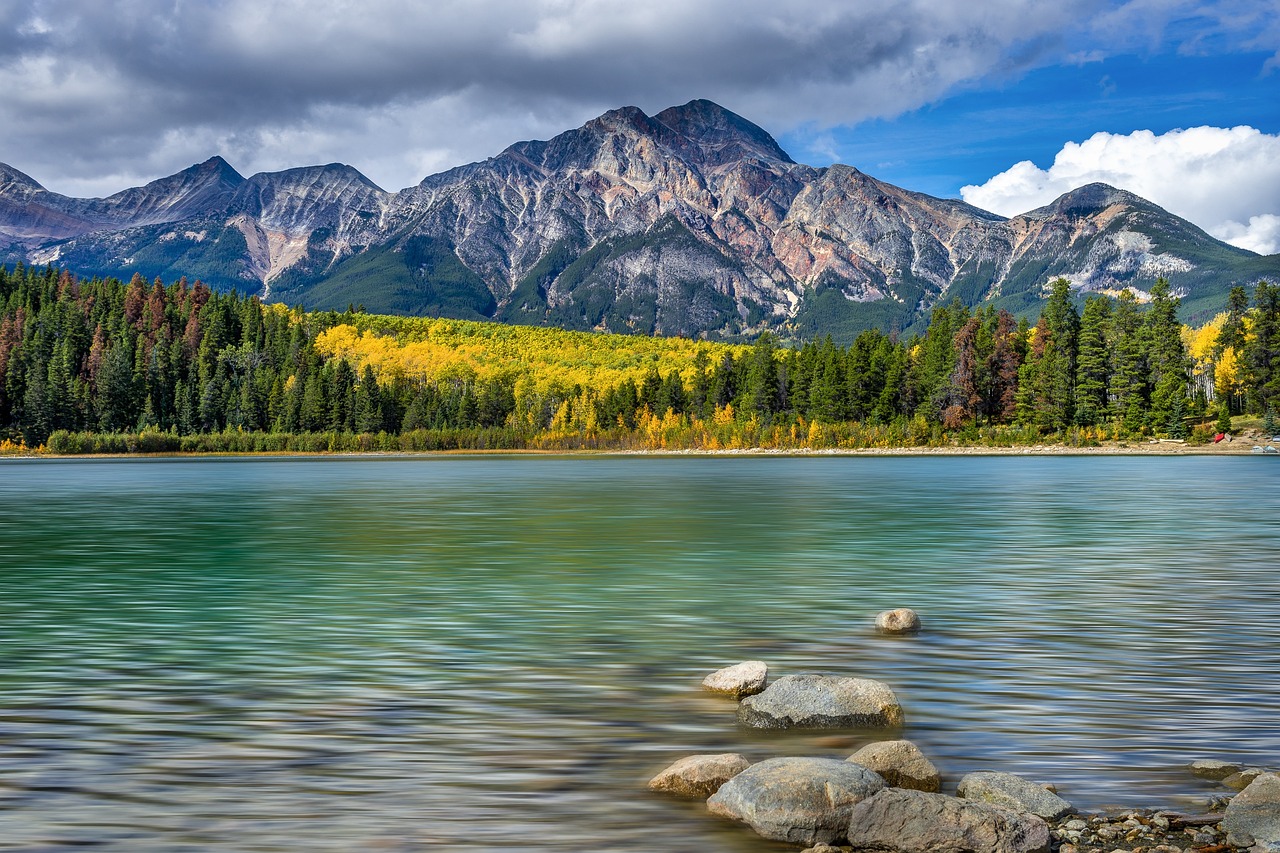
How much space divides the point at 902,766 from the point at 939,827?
72.7 inches

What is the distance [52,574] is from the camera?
3578 cm

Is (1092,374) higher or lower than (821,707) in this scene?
higher

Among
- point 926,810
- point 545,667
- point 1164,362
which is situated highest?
point 1164,362

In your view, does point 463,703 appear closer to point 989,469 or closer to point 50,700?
point 50,700

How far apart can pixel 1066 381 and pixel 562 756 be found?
18313cm

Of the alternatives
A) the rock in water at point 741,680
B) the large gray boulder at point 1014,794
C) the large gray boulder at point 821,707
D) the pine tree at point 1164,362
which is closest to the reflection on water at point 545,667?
the large gray boulder at point 821,707

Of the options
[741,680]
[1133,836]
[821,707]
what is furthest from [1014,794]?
[741,680]

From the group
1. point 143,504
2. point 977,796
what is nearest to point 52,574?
point 977,796

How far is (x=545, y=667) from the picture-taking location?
1977cm

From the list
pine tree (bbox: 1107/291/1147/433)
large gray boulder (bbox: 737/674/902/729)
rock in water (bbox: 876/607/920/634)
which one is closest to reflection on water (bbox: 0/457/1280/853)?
large gray boulder (bbox: 737/674/902/729)

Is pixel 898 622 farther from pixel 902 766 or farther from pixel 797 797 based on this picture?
pixel 797 797

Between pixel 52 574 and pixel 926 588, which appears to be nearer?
pixel 926 588

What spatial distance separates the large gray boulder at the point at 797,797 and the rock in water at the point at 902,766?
680mm

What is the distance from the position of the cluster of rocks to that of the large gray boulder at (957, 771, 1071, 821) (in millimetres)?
11
